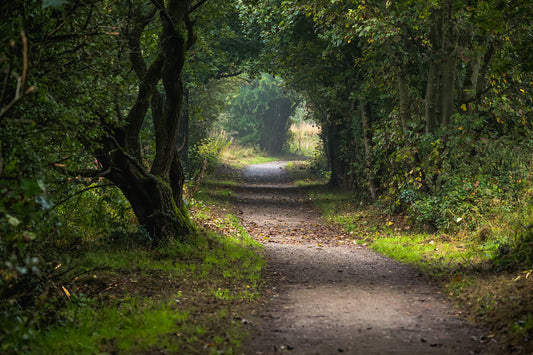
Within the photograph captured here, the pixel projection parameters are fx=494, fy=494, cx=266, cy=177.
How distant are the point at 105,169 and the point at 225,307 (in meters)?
3.94

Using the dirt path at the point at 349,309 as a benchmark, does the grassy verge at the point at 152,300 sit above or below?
above

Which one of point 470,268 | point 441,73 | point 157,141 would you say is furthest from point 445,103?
point 157,141

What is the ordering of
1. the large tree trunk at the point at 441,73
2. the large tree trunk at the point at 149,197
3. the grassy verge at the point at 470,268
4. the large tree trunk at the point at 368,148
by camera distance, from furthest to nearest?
1. the large tree trunk at the point at 368,148
2. the large tree trunk at the point at 441,73
3. the large tree trunk at the point at 149,197
4. the grassy verge at the point at 470,268

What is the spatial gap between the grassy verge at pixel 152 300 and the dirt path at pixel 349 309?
0.42 m

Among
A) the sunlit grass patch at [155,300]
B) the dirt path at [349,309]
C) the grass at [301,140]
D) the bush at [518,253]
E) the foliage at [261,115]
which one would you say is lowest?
the dirt path at [349,309]

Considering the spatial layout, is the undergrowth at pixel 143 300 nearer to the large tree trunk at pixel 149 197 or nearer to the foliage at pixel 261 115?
the large tree trunk at pixel 149 197

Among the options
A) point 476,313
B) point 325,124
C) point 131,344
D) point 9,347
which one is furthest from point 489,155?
point 325,124

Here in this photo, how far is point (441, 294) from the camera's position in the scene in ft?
23.8

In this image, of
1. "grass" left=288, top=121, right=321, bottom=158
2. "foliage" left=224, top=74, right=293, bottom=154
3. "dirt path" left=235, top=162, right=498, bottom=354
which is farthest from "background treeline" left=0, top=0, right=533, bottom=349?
"foliage" left=224, top=74, right=293, bottom=154

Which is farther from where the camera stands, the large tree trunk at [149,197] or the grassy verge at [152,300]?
the large tree trunk at [149,197]

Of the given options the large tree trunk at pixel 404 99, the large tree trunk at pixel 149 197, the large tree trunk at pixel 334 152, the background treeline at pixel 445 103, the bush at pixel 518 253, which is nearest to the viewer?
the bush at pixel 518 253

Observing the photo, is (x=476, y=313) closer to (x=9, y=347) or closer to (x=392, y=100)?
(x=9, y=347)

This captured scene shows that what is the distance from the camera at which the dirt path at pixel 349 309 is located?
17.2 feet

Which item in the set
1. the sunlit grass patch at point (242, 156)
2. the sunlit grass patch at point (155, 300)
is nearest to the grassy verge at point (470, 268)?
the sunlit grass patch at point (155, 300)
